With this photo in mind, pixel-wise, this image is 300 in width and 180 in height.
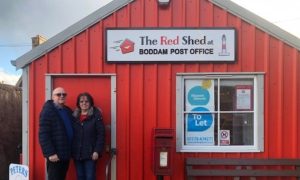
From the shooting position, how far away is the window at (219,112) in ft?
25.5

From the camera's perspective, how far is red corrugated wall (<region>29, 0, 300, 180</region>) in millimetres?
7680

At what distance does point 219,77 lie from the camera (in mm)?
7738

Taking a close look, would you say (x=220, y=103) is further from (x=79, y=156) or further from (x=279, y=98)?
(x=79, y=156)

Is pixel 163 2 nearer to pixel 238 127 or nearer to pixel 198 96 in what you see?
pixel 198 96

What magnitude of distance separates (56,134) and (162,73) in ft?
6.85

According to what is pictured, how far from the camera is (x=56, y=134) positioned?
22.5 feet

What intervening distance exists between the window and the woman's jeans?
1.63 metres

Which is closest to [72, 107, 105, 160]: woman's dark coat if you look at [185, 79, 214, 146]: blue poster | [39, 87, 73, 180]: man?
[39, 87, 73, 180]: man

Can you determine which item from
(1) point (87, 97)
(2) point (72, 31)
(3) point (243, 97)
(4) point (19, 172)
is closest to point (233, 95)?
(3) point (243, 97)

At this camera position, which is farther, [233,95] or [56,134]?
[233,95]

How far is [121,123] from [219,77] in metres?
1.87

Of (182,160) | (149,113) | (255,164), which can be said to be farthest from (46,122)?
(255,164)

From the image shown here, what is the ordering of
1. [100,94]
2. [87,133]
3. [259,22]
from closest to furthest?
[87,133], [259,22], [100,94]

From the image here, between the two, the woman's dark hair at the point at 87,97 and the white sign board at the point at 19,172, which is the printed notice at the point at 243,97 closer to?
the woman's dark hair at the point at 87,97
